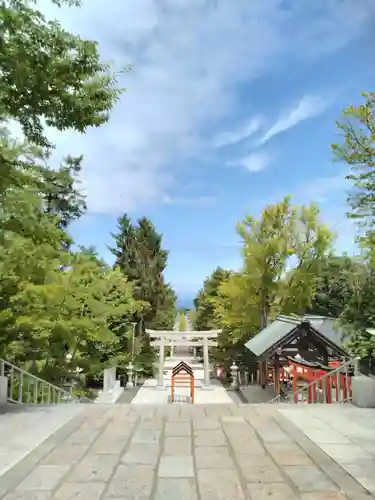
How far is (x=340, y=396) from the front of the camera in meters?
8.73

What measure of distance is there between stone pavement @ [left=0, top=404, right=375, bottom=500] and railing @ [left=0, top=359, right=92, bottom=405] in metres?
2.15

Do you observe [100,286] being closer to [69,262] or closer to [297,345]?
[69,262]

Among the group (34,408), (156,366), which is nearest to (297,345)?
(34,408)

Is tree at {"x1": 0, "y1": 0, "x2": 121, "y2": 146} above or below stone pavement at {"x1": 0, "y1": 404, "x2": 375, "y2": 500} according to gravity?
above

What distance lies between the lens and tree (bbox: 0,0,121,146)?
5188 millimetres

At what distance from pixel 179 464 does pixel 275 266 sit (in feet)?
60.0

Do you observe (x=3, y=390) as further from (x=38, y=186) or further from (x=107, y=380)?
(x=107, y=380)

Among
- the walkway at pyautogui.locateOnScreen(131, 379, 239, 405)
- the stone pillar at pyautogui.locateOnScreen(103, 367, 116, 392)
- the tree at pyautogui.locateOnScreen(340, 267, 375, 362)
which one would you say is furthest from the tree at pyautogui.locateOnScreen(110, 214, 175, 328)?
the tree at pyautogui.locateOnScreen(340, 267, 375, 362)

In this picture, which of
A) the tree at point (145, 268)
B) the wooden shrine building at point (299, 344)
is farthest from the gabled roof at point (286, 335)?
the tree at point (145, 268)

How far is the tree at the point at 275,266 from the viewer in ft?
70.6

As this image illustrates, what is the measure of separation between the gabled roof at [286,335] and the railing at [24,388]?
6.38 metres

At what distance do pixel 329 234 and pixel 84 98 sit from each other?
18.5 meters

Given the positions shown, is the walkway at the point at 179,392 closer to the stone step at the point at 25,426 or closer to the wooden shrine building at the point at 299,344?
the wooden shrine building at the point at 299,344

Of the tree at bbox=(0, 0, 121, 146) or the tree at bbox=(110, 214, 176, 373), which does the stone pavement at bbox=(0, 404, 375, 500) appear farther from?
the tree at bbox=(110, 214, 176, 373)
